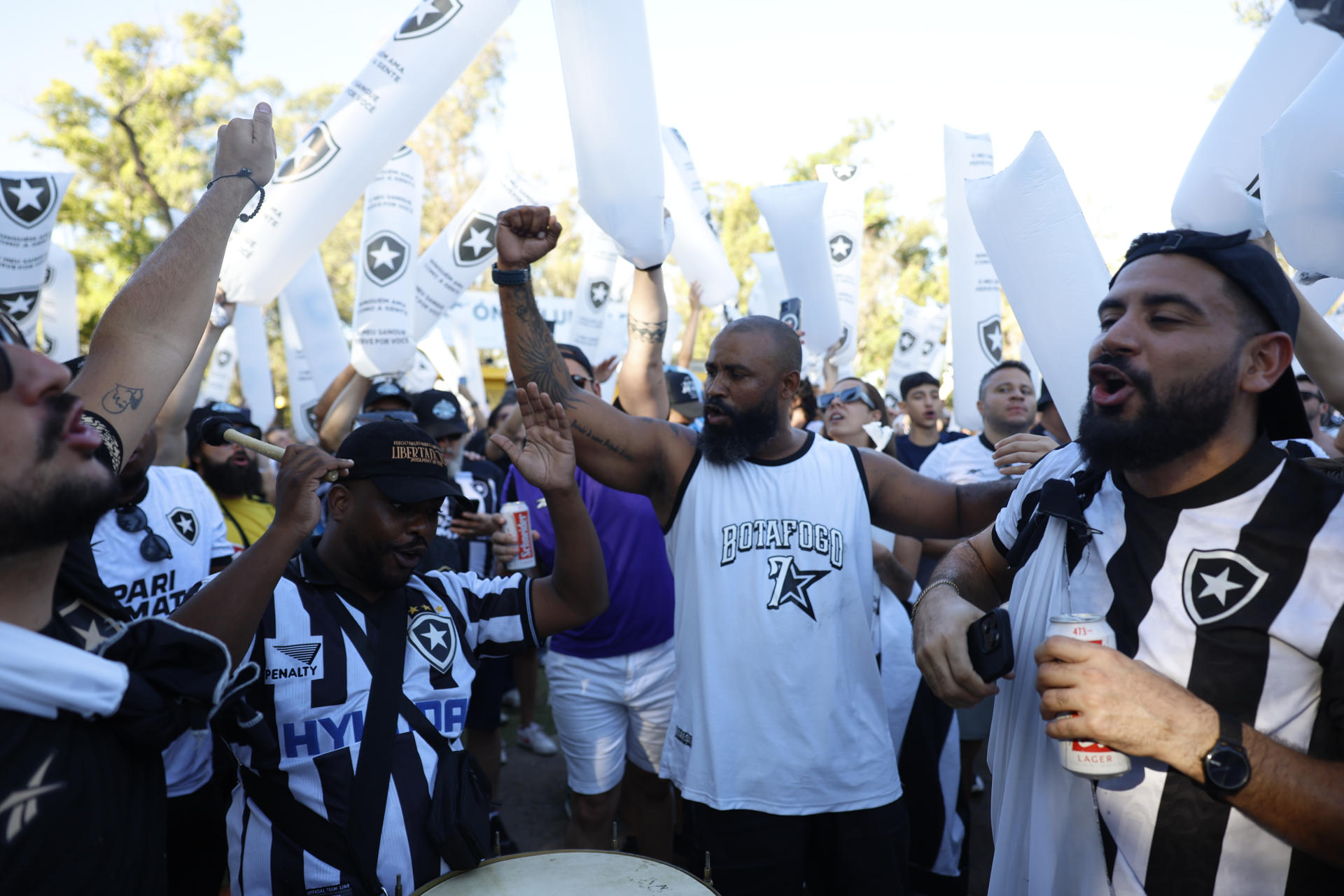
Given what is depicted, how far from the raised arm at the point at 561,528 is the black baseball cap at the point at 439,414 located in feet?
9.09

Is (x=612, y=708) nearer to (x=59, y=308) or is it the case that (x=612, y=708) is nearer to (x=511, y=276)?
(x=511, y=276)

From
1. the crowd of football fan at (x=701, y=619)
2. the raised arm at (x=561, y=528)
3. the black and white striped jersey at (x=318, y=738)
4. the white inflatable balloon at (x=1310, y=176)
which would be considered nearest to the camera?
the crowd of football fan at (x=701, y=619)

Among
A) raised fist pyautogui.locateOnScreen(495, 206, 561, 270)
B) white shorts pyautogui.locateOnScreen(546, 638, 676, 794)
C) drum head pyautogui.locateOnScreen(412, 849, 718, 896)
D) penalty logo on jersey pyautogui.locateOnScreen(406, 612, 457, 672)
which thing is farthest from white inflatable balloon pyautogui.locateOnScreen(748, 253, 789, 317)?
drum head pyautogui.locateOnScreen(412, 849, 718, 896)

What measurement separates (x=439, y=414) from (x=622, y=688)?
88.2 inches

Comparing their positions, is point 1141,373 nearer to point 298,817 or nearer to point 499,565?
point 298,817

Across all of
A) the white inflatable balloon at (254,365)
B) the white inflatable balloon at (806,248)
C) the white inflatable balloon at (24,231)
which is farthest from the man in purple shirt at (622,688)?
the white inflatable balloon at (254,365)

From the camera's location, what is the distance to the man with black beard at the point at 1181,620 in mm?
1463

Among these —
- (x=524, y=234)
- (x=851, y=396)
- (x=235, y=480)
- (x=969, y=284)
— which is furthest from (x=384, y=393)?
(x=969, y=284)

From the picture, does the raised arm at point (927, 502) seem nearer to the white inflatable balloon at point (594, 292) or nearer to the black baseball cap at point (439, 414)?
the black baseball cap at point (439, 414)

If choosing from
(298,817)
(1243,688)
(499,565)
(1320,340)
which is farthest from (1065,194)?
(298,817)

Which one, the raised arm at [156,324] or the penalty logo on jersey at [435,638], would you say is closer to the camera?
the raised arm at [156,324]

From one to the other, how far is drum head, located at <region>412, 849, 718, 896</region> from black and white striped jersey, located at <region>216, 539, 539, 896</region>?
0.58 ft

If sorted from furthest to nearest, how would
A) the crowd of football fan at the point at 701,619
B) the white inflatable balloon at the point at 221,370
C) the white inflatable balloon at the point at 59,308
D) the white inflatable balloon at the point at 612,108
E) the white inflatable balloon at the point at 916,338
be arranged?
the white inflatable balloon at the point at 916,338 → the white inflatable balloon at the point at 221,370 → the white inflatable balloon at the point at 59,308 → the white inflatable balloon at the point at 612,108 → the crowd of football fan at the point at 701,619

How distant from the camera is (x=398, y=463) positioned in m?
2.34
